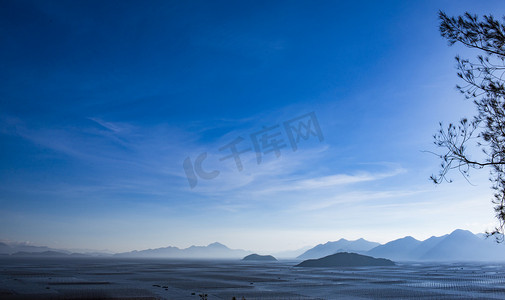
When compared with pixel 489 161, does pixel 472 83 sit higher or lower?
higher

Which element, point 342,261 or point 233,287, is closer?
point 233,287

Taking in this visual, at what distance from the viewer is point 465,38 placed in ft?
49.1

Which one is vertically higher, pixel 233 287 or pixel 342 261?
pixel 233 287

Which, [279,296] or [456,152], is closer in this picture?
[456,152]

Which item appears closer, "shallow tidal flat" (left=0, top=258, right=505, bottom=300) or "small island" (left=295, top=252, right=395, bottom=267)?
"shallow tidal flat" (left=0, top=258, right=505, bottom=300)

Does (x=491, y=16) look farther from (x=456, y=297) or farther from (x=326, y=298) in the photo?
(x=456, y=297)

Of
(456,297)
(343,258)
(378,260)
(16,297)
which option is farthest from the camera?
(378,260)

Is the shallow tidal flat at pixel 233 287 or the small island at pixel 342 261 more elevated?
the shallow tidal flat at pixel 233 287

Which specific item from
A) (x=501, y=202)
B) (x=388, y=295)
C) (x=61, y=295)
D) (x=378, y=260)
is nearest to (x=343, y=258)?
(x=378, y=260)

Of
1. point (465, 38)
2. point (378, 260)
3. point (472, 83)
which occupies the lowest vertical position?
point (378, 260)

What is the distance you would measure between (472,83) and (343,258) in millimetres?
144406

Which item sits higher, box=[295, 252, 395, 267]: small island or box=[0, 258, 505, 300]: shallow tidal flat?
box=[0, 258, 505, 300]: shallow tidal flat

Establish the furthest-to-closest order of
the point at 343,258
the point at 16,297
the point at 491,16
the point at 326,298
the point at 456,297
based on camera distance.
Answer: the point at 343,258 < the point at 456,297 < the point at 326,298 < the point at 16,297 < the point at 491,16

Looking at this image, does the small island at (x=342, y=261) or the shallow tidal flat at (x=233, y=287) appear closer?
the shallow tidal flat at (x=233, y=287)
